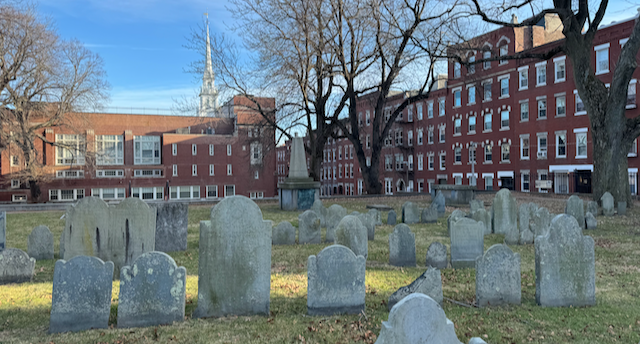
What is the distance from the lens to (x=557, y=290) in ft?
18.9

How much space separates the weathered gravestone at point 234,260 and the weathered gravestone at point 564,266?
11.8ft

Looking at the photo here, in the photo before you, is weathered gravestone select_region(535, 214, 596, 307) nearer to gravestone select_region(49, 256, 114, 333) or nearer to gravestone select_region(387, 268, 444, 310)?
gravestone select_region(387, 268, 444, 310)

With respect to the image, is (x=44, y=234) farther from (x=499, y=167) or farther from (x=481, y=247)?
(x=499, y=167)

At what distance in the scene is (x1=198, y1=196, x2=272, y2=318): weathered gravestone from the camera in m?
5.55

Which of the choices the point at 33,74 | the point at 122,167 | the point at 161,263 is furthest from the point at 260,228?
the point at 122,167

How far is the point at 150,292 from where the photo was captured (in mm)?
5180

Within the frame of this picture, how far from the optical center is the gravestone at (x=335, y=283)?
5473mm

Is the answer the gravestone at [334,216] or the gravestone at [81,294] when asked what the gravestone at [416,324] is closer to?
the gravestone at [81,294]

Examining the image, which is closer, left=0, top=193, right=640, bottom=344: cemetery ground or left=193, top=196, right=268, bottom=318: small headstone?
left=0, top=193, right=640, bottom=344: cemetery ground

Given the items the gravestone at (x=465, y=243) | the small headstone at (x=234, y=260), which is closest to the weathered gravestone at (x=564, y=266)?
the gravestone at (x=465, y=243)

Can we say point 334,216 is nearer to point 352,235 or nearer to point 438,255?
point 352,235

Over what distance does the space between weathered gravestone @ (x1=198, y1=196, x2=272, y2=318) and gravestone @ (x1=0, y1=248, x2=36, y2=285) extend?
12.5ft

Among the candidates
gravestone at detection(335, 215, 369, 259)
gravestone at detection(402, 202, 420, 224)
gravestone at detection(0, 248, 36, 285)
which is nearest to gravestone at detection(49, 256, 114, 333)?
gravestone at detection(0, 248, 36, 285)

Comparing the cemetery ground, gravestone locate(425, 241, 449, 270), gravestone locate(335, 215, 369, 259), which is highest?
gravestone locate(335, 215, 369, 259)
